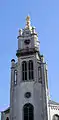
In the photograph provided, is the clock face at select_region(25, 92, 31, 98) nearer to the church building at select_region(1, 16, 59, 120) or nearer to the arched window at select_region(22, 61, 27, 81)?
the church building at select_region(1, 16, 59, 120)

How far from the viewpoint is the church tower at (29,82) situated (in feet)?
189

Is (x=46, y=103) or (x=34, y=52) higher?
(x=34, y=52)

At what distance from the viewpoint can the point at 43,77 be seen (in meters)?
60.6

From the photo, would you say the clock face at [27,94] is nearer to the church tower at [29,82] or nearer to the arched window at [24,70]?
the church tower at [29,82]

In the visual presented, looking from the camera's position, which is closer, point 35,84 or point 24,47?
point 35,84

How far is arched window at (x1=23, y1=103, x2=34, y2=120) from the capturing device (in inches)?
2250

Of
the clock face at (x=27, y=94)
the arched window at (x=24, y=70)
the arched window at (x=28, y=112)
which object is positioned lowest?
the arched window at (x=28, y=112)

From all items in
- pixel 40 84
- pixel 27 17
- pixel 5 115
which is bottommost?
pixel 5 115

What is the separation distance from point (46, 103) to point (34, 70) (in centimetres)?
680

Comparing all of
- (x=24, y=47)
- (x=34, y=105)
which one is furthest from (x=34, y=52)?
(x=34, y=105)

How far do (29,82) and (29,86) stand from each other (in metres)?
0.72

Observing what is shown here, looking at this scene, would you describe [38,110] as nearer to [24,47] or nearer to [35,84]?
[35,84]

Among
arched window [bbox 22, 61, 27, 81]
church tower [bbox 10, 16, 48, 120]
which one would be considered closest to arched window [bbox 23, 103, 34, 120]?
church tower [bbox 10, 16, 48, 120]

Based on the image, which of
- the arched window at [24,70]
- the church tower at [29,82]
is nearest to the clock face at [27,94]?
the church tower at [29,82]
